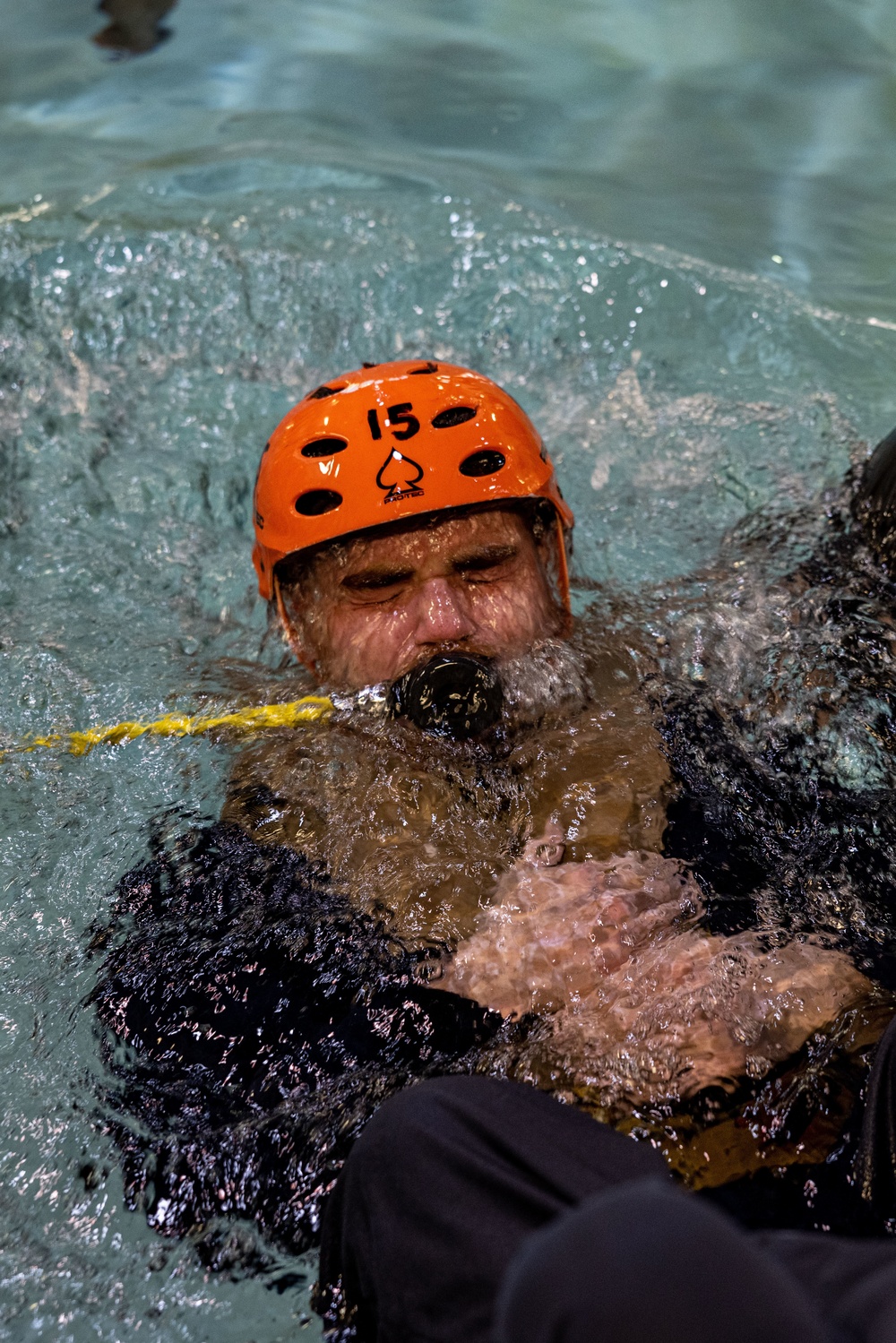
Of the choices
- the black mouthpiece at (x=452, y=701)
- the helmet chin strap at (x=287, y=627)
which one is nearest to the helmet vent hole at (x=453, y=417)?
the helmet chin strap at (x=287, y=627)

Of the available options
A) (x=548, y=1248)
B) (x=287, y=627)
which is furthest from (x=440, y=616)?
(x=548, y=1248)

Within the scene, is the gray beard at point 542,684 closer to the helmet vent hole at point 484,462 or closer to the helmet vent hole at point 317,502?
the helmet vent hole at point 484,462

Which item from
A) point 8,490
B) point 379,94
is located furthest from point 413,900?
point 379,94

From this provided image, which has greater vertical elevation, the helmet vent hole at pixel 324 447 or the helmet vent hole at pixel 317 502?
the helmet vent hole at pixel 324 447

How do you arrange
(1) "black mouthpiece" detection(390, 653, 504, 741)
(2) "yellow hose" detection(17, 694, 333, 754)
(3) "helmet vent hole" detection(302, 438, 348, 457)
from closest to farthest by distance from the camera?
(1) "black mouthpiece" detection(390, 653, 504, 741) < (2) "yellow hose" detection(17, 694, 333, 754) < (3) "helmet vent hole" detection(302, 438, 348, 457)

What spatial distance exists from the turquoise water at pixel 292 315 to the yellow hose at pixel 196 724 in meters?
0.06

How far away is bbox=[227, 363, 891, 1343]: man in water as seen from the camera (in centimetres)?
133

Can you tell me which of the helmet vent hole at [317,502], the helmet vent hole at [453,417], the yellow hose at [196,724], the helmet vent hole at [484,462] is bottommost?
the yellow hose at [196,724]

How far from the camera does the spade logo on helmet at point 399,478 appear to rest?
8.61ft

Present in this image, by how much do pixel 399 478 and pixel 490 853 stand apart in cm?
91

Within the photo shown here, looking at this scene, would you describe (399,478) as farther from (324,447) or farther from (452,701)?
(452,701)

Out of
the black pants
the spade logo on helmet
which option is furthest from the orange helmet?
the black pants

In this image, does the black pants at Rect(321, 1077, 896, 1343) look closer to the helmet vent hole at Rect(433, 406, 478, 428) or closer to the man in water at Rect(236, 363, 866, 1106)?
the man in water at Rect(236, 363, 866, 1106)

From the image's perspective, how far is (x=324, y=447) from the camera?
277cm
